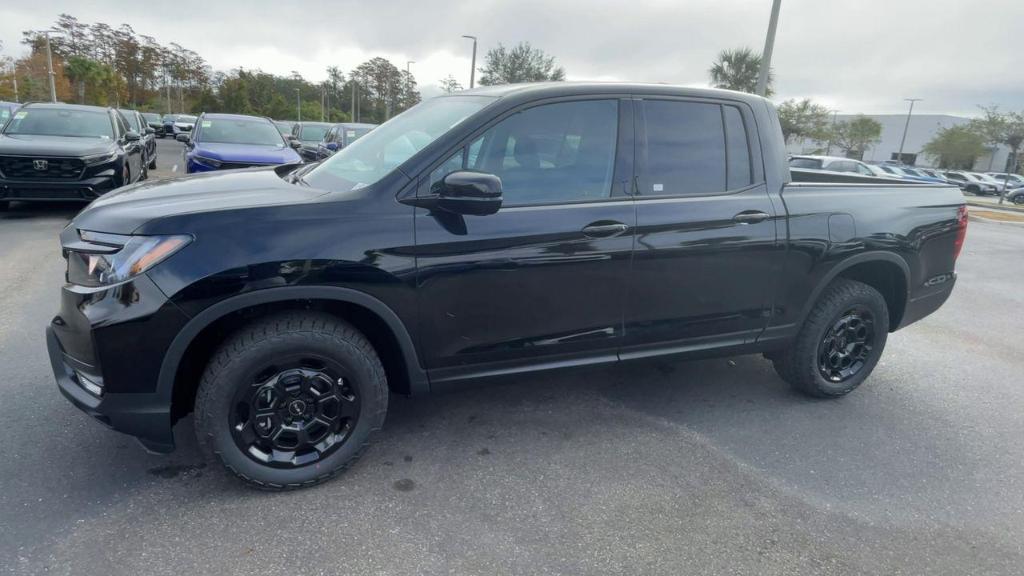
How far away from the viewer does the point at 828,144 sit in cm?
5819

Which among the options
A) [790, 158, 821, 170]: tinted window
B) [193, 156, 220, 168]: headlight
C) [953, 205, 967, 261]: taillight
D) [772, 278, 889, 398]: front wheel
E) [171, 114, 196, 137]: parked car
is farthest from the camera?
[790, 158, 821, 170]: tinted window

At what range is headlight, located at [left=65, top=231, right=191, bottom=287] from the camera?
2.44 m

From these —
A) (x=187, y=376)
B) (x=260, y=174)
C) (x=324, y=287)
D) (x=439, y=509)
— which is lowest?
(x=439, y=509)

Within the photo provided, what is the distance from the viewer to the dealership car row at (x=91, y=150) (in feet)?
26.5

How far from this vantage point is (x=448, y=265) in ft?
9.17

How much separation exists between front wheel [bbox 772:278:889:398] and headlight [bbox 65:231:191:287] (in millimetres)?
3511

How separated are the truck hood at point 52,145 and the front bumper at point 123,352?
23.1 feet

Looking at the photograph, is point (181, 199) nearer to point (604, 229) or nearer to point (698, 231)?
point (604, 229)

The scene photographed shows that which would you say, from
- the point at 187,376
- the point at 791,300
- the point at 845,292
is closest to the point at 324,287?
the point at 187,376

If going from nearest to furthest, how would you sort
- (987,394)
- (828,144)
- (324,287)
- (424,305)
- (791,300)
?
(324,287), (424,305), (791,300), (987,394), (828,144)

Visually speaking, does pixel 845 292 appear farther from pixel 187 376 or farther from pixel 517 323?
pixel 187 376

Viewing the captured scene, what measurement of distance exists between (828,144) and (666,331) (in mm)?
63489

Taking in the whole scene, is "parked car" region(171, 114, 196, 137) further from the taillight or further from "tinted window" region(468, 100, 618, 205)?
the taillight

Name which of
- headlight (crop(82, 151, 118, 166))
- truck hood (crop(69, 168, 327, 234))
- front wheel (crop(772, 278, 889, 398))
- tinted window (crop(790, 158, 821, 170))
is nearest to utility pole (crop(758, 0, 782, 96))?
tinted window (crop(790, 158, 821, 170))
